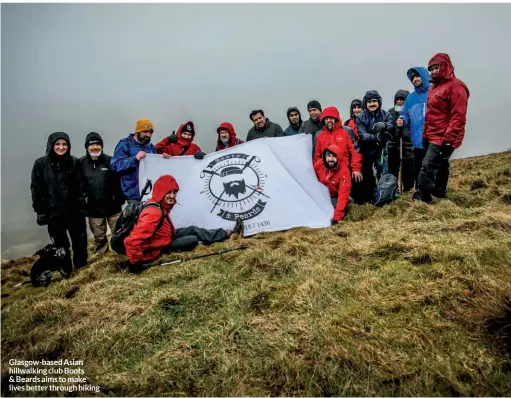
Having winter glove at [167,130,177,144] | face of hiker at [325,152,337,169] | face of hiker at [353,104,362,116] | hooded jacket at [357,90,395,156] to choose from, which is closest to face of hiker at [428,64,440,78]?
hooded jacket at [357,90,395,156]

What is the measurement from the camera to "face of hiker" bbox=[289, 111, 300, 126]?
9.32 meters

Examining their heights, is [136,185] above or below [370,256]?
above

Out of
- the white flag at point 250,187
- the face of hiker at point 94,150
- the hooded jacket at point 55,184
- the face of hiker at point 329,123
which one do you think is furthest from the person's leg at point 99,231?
the face of hiker at point 329,123

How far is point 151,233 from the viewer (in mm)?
5316

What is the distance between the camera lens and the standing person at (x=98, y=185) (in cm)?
689

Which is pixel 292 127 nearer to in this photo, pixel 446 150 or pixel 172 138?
pixel 172 138

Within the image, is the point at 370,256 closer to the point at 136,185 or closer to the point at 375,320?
the point at 375,320

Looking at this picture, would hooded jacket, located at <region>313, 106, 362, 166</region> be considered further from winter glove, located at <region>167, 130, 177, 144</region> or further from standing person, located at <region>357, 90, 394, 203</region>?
winter glove, located at <region>167, 130, 177, 144</region>

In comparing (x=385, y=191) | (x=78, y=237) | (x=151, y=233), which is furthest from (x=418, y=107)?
(x=78, y=237)

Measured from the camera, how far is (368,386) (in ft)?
7.12

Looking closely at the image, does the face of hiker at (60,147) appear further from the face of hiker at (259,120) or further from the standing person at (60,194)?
the face of hiker at (259,120)

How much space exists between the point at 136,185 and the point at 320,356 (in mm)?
6130

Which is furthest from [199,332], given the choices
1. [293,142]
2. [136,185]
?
[293,142]

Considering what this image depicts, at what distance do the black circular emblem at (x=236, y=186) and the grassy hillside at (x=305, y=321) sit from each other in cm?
208
